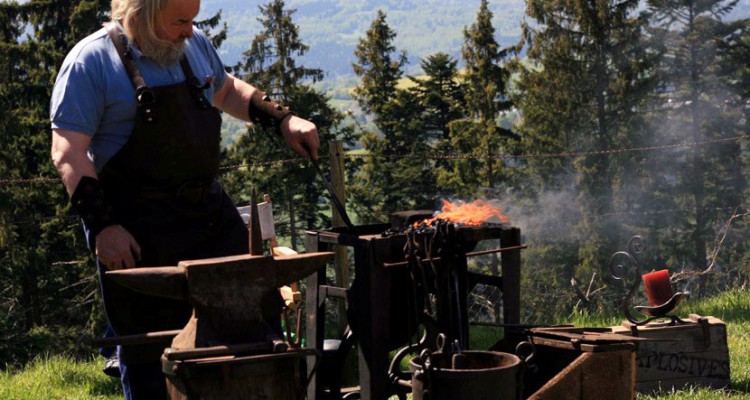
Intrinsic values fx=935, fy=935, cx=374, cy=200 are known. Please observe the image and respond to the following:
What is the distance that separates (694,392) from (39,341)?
7825mm

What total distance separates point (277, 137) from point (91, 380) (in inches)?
1062

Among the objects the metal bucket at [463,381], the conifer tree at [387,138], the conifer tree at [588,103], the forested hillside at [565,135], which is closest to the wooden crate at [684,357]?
the metal bucket at [463,381]

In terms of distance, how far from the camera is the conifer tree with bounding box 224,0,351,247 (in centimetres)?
3447

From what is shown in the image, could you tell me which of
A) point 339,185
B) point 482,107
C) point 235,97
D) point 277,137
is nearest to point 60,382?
point 339,185

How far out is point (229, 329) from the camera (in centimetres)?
263

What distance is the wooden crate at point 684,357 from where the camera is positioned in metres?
4.87

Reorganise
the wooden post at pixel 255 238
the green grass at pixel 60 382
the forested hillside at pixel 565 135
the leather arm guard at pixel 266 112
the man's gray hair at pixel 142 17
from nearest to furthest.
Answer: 1. the wooden post at pixel 255 238
2. the man's gray hair at pixel 142 17
3. the leather arm guard at pixel 266 112
4. the green grass at pixel 60 382
5. the forested hillside at pixel 565 135

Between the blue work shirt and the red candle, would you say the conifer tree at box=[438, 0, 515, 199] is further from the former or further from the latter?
the blue work shirt

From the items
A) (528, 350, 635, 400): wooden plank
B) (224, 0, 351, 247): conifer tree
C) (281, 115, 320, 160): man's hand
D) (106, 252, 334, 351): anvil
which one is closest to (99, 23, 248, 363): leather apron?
(281, 115, 320, 160): man's hand

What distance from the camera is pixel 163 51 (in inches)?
128

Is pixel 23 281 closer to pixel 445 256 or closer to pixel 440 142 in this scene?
pixel 440 142

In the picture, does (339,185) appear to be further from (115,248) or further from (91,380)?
(115,248)

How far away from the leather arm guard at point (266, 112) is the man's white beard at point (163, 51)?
0.52 meters

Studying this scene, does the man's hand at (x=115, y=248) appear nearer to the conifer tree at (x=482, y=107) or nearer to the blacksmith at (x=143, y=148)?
the blacksmith at (x=143, y=148)
